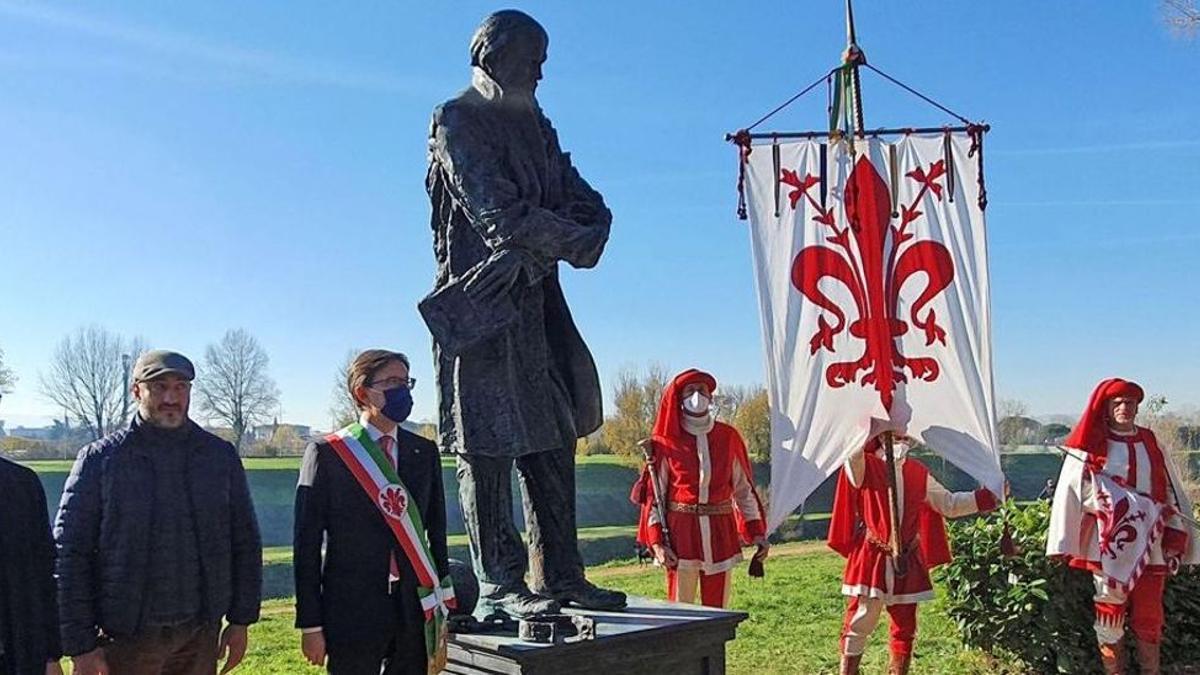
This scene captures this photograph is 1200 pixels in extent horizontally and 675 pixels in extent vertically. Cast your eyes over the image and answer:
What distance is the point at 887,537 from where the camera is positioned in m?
5.47

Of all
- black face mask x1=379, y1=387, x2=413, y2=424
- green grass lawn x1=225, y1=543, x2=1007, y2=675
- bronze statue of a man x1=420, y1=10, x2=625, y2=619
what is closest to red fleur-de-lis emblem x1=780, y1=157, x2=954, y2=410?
green grass lawn x1=225, y1=543, x2=1007, y2=675

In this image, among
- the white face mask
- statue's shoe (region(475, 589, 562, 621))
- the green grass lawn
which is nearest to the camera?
statue's shoe (region(475, 589, 562, 621))

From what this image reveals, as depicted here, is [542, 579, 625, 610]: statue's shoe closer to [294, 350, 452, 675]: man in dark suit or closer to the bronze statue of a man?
the bronze statue of a man

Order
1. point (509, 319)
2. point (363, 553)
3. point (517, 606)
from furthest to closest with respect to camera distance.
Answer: point (509, 319)
point (517, 606)
point (363, 553)

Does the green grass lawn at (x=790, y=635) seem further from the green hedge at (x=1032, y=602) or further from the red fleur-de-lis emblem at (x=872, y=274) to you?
the red fleur-de-lis emblem at (x=872, y=274)

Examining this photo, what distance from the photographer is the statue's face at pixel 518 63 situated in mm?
3561

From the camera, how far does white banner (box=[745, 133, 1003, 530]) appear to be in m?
5.43

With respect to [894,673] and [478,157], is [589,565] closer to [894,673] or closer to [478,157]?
[894,673]

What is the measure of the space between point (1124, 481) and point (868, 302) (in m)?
1.81

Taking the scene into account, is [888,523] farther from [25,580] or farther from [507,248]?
[25,580]

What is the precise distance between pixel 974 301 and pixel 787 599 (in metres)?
4.86

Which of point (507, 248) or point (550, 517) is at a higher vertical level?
point (507, 248)

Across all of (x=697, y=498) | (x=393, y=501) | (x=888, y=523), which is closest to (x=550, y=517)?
(x=393, y=501)

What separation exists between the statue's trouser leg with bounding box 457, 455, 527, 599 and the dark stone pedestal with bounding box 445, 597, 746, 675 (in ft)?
0.85
